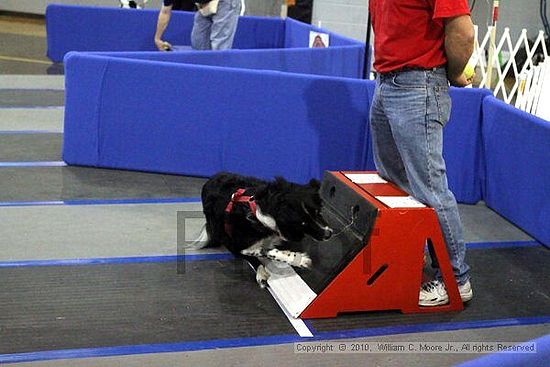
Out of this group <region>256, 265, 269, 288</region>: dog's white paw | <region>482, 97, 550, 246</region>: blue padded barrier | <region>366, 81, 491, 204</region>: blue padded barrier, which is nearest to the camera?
<region>256, 265, 269, 288</region>: dog's white paw

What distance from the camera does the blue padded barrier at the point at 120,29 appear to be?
986 centimetres

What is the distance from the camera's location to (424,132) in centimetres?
320

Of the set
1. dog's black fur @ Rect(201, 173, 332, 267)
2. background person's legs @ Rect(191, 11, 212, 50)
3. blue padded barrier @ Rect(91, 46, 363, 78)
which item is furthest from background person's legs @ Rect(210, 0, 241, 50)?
dog's black fur @ Rect(201, 173, 332, 267)

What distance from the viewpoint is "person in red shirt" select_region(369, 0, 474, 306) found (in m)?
3.07

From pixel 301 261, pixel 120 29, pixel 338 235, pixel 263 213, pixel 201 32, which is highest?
pixel 201 32

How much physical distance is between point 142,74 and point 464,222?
7.76ft

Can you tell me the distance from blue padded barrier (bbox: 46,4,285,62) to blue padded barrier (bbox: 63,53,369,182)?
481 cm

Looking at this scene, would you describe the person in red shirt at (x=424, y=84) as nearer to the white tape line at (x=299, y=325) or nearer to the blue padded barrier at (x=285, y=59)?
the white tape line at (x=299, y=325)

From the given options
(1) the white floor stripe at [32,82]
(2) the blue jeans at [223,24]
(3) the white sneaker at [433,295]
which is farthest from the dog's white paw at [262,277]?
(1) the white floor stripe at [32,82]

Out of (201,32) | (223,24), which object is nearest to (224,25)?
(223,24)

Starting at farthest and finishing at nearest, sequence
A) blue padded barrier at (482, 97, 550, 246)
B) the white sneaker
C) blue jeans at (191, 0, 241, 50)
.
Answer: blue jeans at (191, 0, 241, 50) → blue padded barrier at (482, 97, 550, 246) → the white sneaker

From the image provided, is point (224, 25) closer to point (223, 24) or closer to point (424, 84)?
point (223, 24)

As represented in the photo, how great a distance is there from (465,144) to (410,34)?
192cm

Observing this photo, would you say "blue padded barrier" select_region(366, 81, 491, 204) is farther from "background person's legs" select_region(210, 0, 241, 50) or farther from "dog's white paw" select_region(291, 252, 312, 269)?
"background person's legs" select_region(210, 0, 241, 50)
